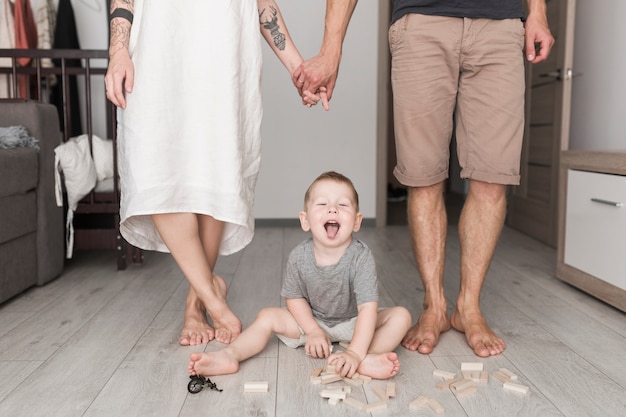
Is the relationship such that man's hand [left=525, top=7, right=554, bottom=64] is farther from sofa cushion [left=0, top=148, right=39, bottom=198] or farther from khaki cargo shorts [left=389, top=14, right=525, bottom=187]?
sofa cushion [left=0, top=148, right=39, bottom=198]

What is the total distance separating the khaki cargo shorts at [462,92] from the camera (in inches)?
67.4

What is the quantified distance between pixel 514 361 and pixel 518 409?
0.31 m

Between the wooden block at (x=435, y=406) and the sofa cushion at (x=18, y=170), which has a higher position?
the sofa cushion at (x=18, y=170)

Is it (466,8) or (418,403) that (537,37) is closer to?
(466,8)

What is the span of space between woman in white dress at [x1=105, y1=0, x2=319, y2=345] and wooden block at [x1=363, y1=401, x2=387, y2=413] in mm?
572

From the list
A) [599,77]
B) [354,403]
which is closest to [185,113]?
[354,403]

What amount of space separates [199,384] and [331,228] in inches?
18.7

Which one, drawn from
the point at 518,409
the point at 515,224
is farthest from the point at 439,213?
the point at 515,224

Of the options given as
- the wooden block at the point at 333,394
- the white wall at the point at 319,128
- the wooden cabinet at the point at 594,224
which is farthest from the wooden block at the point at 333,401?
the white wall at the point at 319,128

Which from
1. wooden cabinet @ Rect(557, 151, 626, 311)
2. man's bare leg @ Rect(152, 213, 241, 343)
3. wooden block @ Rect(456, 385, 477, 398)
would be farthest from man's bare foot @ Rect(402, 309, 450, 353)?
wooden cabinet @ Rect(557, 151, 626, 311)

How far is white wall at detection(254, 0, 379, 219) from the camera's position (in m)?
4.05

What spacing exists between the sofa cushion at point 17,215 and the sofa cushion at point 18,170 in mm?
26

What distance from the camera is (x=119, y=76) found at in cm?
165

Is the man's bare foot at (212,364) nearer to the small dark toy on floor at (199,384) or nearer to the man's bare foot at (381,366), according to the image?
the small dark toy on floor at (199,384)
